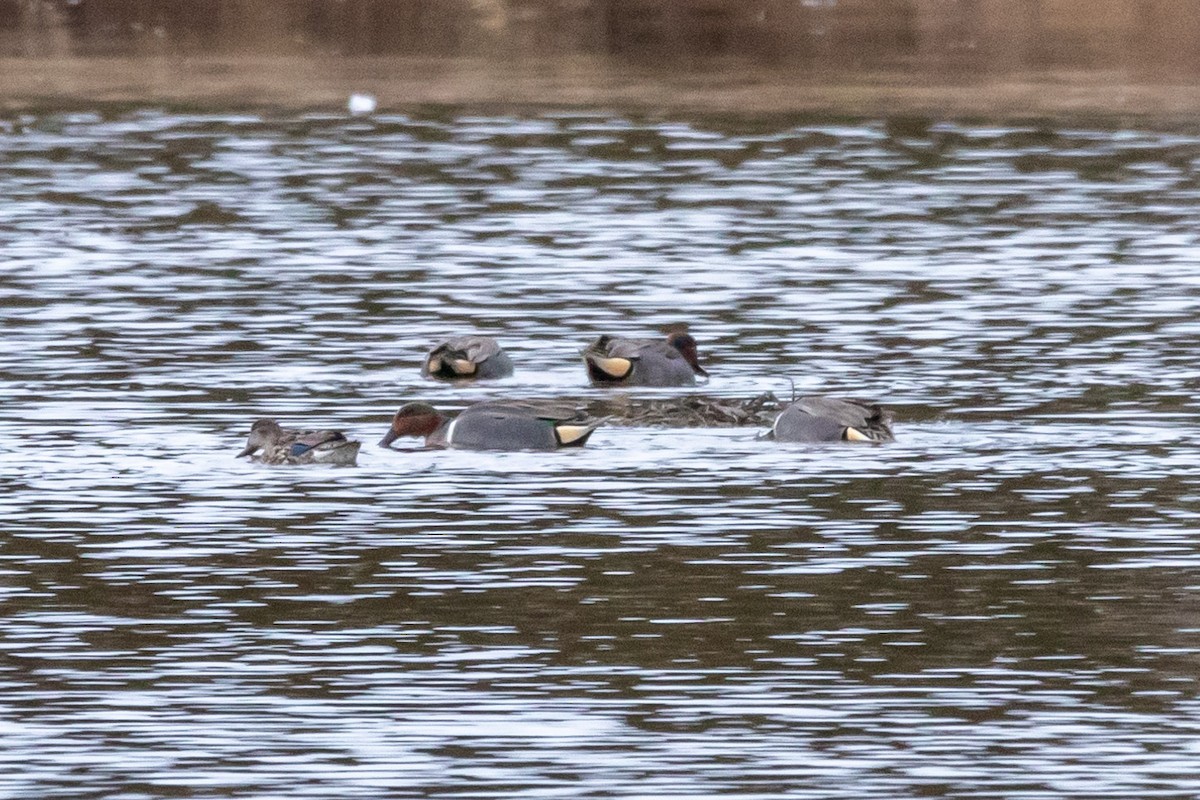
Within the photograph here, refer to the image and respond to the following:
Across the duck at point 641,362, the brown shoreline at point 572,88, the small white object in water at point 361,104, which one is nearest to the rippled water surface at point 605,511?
the duck at point 641,362

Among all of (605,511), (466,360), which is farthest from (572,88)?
(605,511)

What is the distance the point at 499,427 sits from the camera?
13711 mm

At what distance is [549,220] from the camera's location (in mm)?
22547

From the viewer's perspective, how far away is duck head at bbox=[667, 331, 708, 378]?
15.6 m

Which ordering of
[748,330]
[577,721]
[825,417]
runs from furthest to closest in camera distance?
[748,330]
[825,417]
[577,721]

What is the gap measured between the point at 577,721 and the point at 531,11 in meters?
32.3

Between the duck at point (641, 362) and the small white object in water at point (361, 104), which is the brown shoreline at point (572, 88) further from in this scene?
the duck at point (641, 362)

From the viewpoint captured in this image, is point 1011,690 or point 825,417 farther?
point 825,417

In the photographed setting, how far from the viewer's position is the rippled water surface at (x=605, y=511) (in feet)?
28.2

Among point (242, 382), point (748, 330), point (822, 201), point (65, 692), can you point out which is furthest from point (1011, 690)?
point (822, 201)

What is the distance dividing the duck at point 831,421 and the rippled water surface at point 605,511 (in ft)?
0.33

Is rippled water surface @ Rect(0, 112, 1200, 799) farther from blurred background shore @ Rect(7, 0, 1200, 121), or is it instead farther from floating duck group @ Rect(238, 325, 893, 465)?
blurred background shore @ Rect(7, 0, 1200, 121)

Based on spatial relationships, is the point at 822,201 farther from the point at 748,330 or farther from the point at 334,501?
the point at 334,501

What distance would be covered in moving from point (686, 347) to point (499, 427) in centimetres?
220
